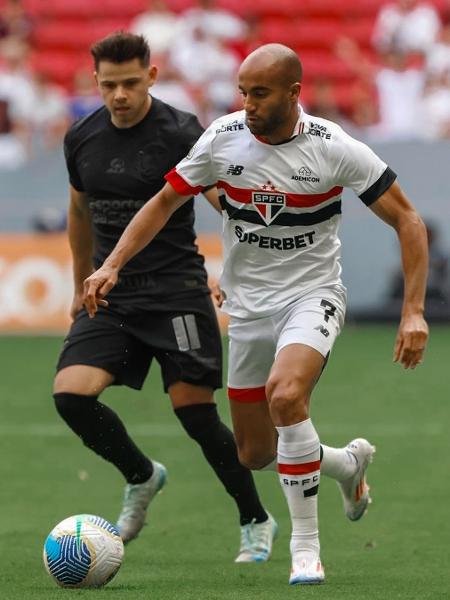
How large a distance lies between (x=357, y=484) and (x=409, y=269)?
1.38 meters

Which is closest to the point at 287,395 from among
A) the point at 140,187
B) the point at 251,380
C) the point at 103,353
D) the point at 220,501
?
the point at 251,380

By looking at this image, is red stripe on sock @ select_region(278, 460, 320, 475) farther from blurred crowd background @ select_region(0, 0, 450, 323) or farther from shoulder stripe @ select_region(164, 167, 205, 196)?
blurred crowd background @ select_region(0, 0, 450, 323)

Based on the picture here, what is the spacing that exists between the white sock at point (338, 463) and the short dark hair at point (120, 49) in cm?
205

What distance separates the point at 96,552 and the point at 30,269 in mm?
11615

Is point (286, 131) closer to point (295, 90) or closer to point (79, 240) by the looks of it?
point (295, 90)

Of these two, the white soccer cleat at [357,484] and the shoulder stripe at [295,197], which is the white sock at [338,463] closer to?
the white soccer cleat at [357,484]

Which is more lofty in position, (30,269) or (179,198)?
(179,198)

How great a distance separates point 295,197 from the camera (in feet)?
20.2

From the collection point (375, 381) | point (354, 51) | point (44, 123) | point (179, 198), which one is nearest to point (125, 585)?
point (179, 198)

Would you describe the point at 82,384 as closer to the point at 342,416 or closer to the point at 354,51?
the point at 342,416

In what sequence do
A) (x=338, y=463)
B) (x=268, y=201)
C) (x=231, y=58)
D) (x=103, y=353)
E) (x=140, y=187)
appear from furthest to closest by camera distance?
(x=231, y=58) < (x=140, y=187) < (x=103, y=353) < (x=338, y=463) < (x=268, y=201)

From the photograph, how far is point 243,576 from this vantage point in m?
6.16

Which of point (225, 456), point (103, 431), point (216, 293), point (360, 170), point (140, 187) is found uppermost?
point (360, 170)

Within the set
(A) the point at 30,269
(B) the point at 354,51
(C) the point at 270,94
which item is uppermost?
Answer: (C) the point at 270,94
